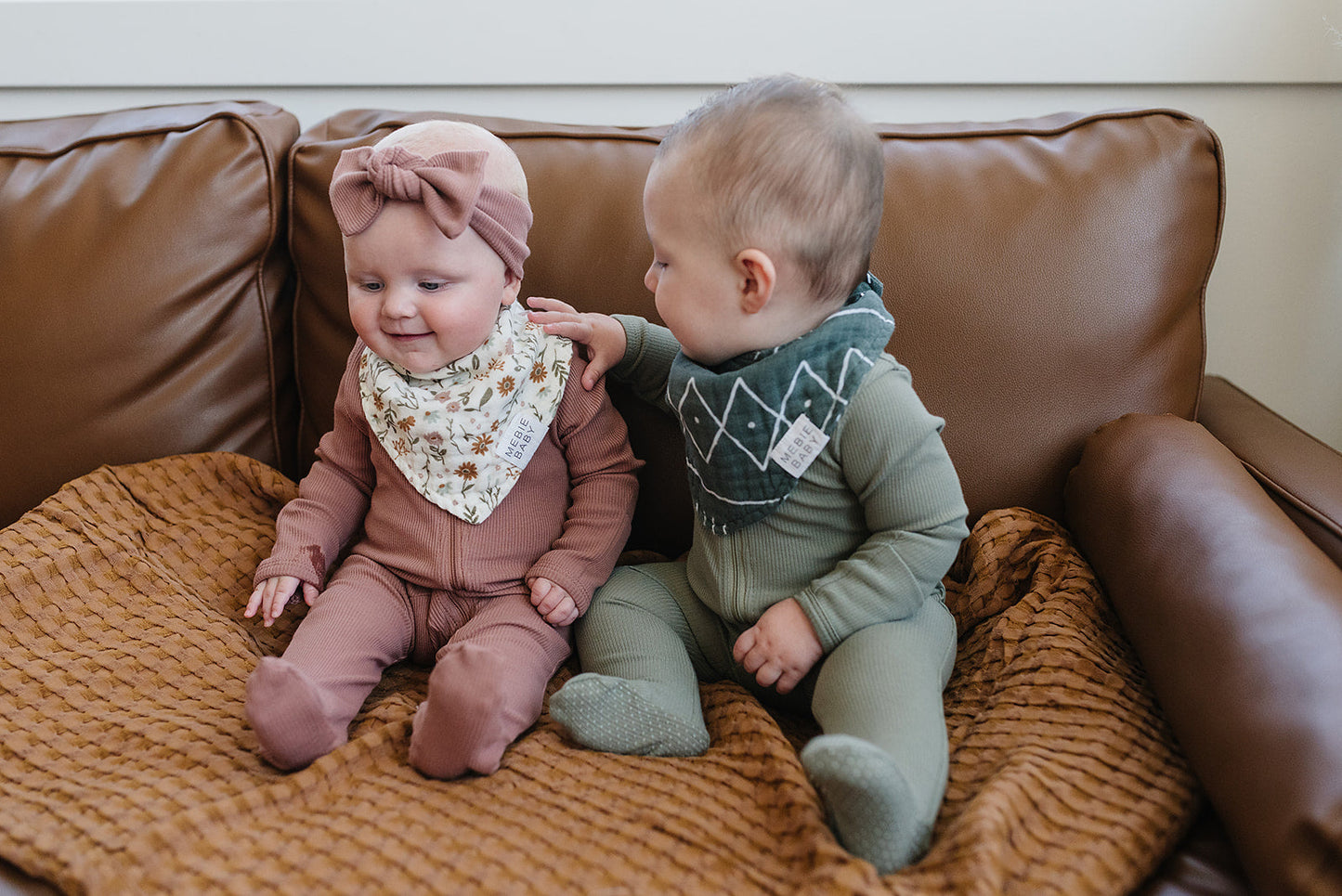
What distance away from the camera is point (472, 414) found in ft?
3.34

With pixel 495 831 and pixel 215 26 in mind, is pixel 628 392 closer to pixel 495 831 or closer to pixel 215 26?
pixel 495 831

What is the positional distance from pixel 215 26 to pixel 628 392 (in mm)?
859

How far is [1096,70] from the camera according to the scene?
1342 millimetres

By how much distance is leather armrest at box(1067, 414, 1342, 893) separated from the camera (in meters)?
0.66

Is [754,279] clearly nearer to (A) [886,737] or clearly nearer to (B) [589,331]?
(B) [589,331]

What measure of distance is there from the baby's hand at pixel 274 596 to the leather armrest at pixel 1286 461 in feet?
3.26

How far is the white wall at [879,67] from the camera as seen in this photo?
1.33m

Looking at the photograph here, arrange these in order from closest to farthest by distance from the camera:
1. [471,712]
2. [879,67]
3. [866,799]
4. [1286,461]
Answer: [866,799] → [471,712] → [1286,461] → [879,67]

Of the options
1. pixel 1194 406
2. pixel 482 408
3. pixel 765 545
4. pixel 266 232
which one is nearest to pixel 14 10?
pixel 266 232

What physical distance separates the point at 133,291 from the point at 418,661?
579mm

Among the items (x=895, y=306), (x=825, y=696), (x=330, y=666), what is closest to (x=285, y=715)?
(x=330, y=666)

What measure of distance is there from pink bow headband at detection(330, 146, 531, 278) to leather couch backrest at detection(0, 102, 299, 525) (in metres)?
0.34

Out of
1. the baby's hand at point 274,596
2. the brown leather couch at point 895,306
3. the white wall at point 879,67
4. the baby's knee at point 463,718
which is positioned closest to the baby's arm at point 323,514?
the baby's hand at point 274,596

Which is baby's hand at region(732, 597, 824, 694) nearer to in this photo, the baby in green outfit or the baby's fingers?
the baby in green outfit
